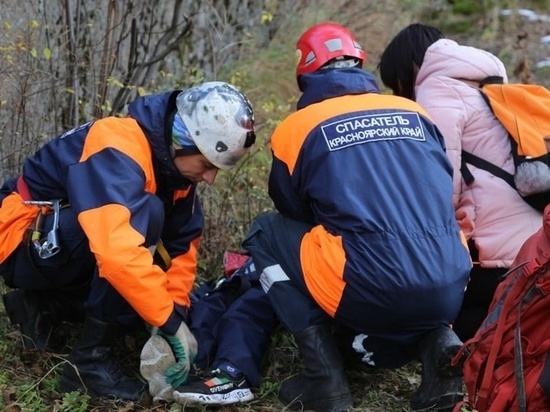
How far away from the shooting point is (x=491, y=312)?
308 centimetres

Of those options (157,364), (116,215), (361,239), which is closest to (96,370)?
(157,364)

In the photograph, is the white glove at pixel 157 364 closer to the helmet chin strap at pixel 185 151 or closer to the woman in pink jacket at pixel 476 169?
the helmet chin strap at pixel 185 151

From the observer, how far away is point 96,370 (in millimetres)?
3676

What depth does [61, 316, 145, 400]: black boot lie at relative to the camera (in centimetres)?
365

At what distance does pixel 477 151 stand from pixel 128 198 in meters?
1.55

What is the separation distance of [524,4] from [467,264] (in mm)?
8616

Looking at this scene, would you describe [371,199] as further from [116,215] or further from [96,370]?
[96,370]

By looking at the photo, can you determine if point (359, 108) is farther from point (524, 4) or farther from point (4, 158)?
point (524, 4)

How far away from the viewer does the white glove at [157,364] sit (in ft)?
11.7

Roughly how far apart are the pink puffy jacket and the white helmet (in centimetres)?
92

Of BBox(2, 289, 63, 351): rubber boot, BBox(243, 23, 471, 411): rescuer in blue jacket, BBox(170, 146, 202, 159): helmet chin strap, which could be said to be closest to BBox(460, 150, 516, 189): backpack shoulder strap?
BBox(243, 23, 471, 411): rescuer in blue jacket

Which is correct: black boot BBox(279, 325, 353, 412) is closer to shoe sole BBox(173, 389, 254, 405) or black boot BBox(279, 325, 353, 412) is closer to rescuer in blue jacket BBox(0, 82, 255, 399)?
shoe sole BBox(173, 389, 254, 405)

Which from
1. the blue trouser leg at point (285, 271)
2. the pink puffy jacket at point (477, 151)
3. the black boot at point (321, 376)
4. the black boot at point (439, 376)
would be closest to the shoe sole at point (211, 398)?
the black boot at point (321, 376)

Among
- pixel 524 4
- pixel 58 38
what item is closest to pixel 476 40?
pixel 524 4
